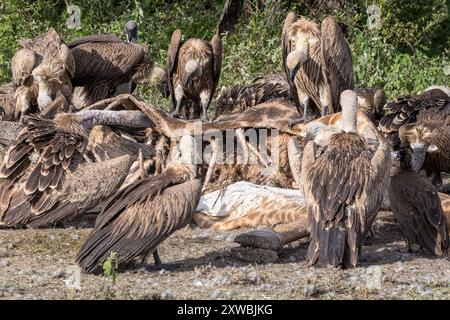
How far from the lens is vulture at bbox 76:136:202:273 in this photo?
6977mm

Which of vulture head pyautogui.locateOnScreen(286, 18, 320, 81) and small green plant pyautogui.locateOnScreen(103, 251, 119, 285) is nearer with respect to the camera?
small green plant pyautogui.locateOnScreen(103, 251, 119, 285)

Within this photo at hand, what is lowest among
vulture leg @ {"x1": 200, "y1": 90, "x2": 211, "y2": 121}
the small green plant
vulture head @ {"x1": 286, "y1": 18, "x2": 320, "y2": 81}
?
the small green plant

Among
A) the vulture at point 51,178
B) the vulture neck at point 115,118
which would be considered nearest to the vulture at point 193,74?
the vulture neck at point 115,118

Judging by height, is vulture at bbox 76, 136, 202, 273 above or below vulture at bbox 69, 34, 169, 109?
below

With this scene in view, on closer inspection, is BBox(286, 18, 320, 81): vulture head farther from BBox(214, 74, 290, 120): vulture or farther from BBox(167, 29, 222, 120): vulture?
BBox(167, 29, 222, 120): vulture

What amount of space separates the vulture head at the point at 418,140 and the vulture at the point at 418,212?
1701mm

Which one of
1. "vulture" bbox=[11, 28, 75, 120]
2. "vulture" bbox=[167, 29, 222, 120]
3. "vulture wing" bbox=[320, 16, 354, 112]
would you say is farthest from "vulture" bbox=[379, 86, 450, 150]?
"vulture" bbox=[11, 28, 75, 120]

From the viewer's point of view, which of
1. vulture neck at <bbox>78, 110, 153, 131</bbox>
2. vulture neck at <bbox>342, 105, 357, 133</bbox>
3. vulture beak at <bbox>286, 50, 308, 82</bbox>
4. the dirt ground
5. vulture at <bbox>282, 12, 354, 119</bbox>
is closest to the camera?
the dirt ground

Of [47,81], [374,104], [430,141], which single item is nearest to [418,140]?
[430,141]

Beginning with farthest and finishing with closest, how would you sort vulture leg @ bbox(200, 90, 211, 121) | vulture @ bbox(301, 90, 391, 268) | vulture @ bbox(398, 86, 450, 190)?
vulture leg @ bbox(200, 90, 211, 121) → vulture @ bbox(398, 86, 450, 190) → vulture @ bbox(301, 90, 391, 268)

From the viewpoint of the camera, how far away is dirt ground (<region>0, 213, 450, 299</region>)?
257 inches

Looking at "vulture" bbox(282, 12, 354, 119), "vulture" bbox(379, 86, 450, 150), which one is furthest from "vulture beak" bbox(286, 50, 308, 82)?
"vulture" bbox(379, 86, 450, 150)

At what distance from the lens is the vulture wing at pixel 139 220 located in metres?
6.98

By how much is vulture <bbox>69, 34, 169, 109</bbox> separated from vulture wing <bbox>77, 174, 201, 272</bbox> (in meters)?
4.73
